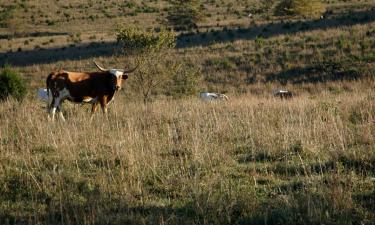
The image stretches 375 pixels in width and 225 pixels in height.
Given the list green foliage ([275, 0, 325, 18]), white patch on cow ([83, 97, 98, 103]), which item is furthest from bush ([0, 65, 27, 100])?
green foliage ([275, 0, 325, 18])

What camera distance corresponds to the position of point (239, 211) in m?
5.36

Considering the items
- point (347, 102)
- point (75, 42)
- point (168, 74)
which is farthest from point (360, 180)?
point (75, 42)

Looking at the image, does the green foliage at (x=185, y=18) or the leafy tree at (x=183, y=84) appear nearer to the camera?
the leafy tree at (x=183, y=84)

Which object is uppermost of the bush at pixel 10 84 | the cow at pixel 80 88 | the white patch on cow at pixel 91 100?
the cow at pixel 80 88

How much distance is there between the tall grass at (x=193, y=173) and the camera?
207 inches

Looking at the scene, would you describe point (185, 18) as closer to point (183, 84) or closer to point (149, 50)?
point (183, 84)

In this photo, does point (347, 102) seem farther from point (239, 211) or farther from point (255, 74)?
point (255, 74)

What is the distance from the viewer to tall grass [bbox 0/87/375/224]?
17.3ft

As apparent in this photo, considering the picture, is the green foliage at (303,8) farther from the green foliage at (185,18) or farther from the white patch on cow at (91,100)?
the white patch on cow at (91,100)

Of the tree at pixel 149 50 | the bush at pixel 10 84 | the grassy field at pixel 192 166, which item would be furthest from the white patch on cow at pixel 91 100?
the bush at pixel 10 84

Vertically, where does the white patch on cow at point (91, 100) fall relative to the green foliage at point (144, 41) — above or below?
below

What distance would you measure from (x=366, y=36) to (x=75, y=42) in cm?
2054

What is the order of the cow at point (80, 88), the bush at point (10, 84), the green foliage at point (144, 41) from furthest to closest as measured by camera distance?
the bush at point (10, 84) < the green foliage at point (144, 41) < the cow at point (80, 88)

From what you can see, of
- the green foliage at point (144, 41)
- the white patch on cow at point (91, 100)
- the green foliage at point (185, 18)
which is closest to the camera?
the white patch on cow at point (91, 100)
